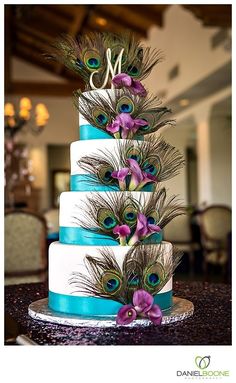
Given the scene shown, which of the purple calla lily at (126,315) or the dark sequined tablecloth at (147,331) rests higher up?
the purple calla lily at (126,315)

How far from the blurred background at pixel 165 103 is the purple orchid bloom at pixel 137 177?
0.31 ft

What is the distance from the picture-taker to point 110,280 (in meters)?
1.03

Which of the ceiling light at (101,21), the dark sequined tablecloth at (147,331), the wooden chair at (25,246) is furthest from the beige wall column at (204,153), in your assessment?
the dark sequined tablecloth at (147,331)

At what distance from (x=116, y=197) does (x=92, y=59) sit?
1.00ft

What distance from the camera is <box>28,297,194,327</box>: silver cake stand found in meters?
1.03

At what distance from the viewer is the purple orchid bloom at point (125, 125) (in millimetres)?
1071

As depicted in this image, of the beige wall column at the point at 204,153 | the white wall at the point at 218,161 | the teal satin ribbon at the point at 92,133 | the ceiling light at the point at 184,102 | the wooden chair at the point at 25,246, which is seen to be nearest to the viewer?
the teal satin ribbon at the point at 92,133

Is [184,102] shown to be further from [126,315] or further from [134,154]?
[126,315]

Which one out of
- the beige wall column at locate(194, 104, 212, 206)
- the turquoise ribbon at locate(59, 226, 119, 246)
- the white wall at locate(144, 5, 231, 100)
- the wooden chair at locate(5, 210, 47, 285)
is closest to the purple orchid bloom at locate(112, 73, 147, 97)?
the turquoise ribbon at locate(59, 226, 119, 246)

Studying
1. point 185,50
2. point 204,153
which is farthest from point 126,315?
point 204,153

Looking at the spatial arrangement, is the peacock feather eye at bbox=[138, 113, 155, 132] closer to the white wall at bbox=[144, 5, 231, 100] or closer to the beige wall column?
the white wall at bbox=[144, 5, 231, 100]

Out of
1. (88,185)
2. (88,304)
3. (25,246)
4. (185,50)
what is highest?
(185,50)

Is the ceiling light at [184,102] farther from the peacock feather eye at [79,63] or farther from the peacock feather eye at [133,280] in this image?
the peacock feather eye at [133,280]

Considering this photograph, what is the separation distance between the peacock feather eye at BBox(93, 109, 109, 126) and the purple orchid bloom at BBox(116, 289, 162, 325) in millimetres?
366
